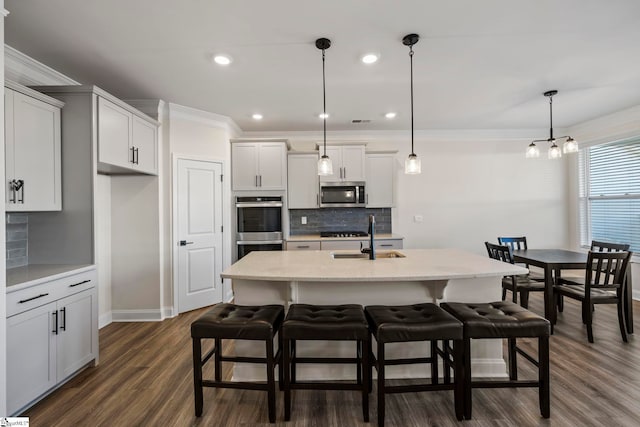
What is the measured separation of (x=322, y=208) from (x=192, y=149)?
6.77ft

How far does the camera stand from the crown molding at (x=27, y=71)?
241cm

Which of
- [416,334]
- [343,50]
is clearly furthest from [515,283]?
[343,50]

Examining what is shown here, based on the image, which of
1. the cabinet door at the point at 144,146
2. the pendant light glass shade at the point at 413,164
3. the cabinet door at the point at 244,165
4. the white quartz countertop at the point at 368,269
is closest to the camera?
the white quartz countertop at the point at 368,269

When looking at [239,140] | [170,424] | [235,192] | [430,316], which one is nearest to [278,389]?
[170,424]

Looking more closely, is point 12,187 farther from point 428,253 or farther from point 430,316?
point 428,253

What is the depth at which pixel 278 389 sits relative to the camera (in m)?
2.15

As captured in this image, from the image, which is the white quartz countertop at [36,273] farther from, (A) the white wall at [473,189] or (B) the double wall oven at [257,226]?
(A) the white wall at [473,189]

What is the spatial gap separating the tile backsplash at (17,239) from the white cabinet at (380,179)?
3.88 metres

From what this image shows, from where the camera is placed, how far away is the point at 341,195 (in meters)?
4.60

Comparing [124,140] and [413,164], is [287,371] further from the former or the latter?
[124,140]

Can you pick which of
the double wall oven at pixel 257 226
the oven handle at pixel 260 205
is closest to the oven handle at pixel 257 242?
the double wall oven at pixel 257 226

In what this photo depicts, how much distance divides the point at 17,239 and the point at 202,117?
2.29 metres

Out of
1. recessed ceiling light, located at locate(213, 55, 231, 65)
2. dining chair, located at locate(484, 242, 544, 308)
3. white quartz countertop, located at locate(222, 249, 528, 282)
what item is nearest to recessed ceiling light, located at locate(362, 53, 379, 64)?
recessed ceiling light, located at locate(213, 55, 231, 65)

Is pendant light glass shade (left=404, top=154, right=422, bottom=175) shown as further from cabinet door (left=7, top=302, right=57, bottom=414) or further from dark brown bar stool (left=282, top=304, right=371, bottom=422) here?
cabinet door (left=7, top=302, right=57, bottom=414)
